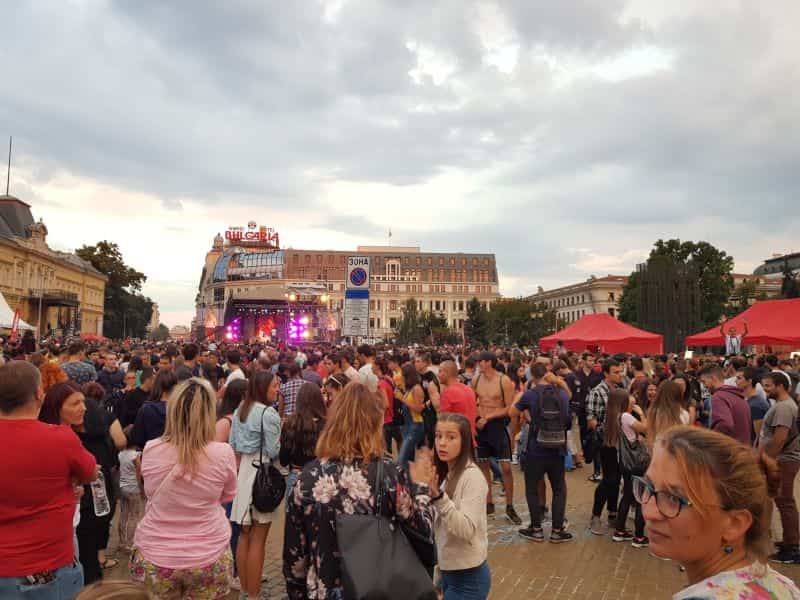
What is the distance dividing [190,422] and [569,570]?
13.8 ft

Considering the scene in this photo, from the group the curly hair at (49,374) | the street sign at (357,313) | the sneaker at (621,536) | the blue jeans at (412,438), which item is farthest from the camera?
the street sign at (357,313)

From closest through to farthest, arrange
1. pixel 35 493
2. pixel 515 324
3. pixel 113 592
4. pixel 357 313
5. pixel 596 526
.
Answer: pixel 113 592 → pixel 35 493 → pixel 596 526 → pixel 357 313 → pixel 515 324

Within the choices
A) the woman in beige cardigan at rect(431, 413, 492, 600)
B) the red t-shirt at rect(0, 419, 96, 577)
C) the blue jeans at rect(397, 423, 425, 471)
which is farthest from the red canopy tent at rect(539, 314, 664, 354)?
the red t-shirt at rect(0, 419, 96, 577)

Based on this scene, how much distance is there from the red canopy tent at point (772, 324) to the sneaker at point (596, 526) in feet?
46.1

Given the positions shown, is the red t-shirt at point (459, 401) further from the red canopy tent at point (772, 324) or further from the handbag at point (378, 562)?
the red canopy tent at point (772, 324)

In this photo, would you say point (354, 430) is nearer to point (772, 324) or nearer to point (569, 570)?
point (569, 570)

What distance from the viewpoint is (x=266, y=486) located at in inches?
184

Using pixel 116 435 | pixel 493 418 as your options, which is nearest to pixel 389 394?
pixel 493 418

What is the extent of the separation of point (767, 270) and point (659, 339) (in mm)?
93528

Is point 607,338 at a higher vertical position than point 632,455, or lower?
higher

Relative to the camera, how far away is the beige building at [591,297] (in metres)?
97.3

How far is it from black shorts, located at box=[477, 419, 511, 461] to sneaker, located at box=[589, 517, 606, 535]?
1282mm

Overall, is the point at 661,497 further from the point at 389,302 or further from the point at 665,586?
the point at 389,302

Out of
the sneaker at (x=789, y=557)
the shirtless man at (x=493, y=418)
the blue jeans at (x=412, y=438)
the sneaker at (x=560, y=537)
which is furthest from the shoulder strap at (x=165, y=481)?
the sneaker at (x=789, y=557)
